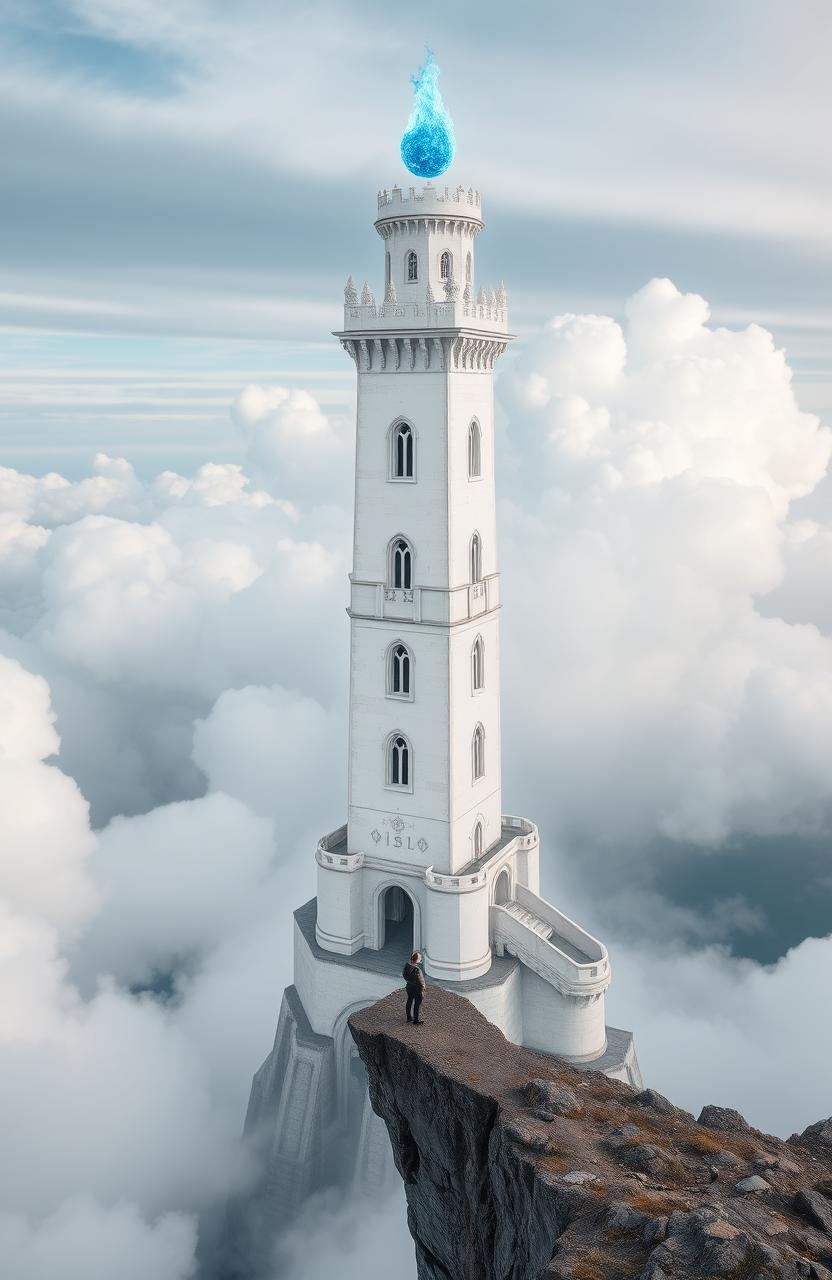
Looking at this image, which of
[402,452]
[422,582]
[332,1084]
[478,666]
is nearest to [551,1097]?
[422,582]

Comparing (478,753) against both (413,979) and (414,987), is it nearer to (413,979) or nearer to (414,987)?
(414,987)

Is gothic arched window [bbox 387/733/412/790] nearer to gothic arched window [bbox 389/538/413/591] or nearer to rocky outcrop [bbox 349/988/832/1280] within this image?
gothic arched window [bbox 389/538/413/591]

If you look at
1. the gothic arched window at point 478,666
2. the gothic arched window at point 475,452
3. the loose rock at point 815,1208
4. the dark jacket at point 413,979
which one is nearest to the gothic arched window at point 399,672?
the gothic arched window at point 478,666

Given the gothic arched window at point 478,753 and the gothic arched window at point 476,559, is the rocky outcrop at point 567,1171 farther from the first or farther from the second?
the gothic arched window at point 476,559

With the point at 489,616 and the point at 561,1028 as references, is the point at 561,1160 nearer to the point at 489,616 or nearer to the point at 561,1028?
the point at 561,1028

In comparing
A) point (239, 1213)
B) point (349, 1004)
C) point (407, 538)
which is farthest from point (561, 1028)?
point (407, 538)

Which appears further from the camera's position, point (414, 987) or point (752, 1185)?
point (414, 987)
